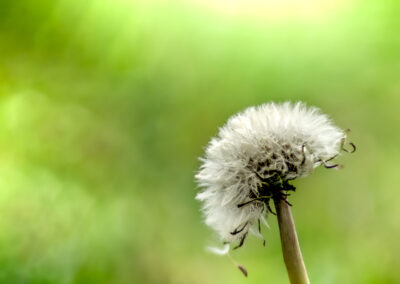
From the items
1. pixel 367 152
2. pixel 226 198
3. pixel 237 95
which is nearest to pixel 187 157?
pixel 237 95

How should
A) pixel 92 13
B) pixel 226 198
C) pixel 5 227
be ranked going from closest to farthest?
pixel 226 198 → pixel 5 227 → pixel 92 13

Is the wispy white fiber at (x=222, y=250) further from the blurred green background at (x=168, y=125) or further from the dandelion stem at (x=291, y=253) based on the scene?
the blurred green background at (x=168, y=125)

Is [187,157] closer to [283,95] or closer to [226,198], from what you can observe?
[283,95]

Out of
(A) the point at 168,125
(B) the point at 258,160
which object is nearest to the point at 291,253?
(B) the point at 258,160

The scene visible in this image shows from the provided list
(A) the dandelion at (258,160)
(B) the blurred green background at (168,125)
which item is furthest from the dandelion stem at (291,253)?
(B) the blurred green background at (168,125)

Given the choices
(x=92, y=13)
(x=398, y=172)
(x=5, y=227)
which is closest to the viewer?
(x=5, y=227)

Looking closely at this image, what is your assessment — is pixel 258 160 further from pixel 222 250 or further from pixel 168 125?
pixel 168 125

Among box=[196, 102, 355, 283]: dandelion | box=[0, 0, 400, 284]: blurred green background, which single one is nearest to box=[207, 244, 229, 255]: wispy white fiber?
box=[196, 102, 355, 283]: dandelion
